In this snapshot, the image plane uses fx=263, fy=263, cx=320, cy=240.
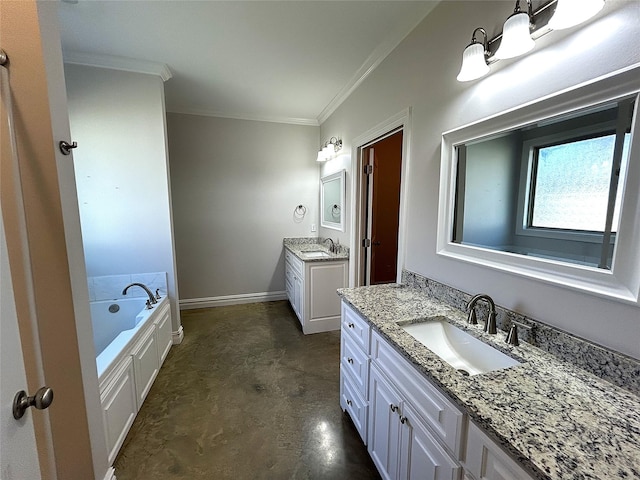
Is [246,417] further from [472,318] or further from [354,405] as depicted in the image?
[472,318]

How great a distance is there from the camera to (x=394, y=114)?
2004 millimetres

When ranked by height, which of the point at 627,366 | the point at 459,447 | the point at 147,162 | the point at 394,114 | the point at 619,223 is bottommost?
the point at 459,447

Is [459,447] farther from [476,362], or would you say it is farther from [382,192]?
[382,192]

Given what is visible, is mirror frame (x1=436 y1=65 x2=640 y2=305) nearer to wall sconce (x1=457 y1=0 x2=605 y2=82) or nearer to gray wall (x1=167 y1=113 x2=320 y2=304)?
wall sconce (x1=457 y1=0 x2=605 y2=82)

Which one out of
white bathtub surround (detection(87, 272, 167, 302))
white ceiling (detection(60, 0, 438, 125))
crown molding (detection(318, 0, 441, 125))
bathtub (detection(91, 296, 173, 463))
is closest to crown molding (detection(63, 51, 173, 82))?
white ceiling (detection(60, 0, 438, 125))

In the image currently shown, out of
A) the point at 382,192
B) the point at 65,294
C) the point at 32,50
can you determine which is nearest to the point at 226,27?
the point at 32,50

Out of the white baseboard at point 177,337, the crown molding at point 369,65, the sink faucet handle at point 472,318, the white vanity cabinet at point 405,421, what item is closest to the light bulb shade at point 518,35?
the crown molding at point 369,65

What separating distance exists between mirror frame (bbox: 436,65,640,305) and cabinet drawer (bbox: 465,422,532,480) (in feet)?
2.03

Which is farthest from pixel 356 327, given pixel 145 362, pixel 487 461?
pixel 145 362

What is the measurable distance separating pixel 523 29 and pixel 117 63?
297 centimetres

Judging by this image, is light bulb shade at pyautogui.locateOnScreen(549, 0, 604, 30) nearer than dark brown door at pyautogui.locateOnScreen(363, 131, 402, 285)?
Yes

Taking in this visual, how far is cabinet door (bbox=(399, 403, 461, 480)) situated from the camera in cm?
88

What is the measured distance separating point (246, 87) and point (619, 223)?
305cm

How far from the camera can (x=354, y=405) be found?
1.64 meters
